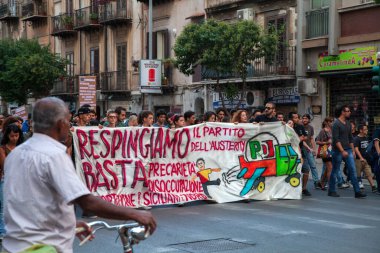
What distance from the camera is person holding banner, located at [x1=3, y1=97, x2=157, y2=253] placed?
3338mm

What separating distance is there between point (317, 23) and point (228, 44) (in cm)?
315

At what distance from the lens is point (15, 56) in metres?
36.6

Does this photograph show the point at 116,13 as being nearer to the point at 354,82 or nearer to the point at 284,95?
the point at 284,95

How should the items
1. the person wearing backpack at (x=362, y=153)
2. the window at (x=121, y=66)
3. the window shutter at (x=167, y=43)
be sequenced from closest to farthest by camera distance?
the person wearing backpack at (x=362, y=153), the window shutter at (x=167, y=43), the window at (x=121, y=66)

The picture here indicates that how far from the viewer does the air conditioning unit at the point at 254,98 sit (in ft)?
83.3

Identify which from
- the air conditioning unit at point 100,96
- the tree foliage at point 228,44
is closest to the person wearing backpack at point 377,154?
the tree foliage at point 228,44

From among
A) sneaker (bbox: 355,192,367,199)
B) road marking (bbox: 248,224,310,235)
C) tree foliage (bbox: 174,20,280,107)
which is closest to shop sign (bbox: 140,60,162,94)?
tree foliage (bbox: 174,20,280,107)

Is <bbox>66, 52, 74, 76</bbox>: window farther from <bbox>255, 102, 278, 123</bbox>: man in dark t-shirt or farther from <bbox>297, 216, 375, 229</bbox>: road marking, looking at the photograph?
<bbox>297, 216, 375, 229</bbox>: road marking

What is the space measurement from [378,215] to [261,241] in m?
2.98

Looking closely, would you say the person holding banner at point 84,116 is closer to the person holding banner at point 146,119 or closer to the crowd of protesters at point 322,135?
the crowd of protesters at point 322,135

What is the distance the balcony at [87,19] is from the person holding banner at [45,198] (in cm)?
3200

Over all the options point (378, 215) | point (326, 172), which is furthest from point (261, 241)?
point (326, 172)

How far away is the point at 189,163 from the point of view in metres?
11.8

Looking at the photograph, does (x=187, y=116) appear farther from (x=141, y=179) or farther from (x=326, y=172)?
(x=326, y=172)
